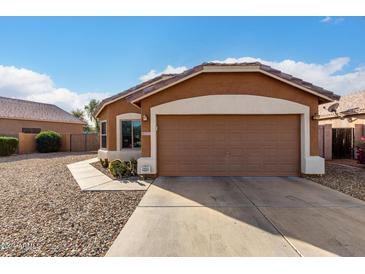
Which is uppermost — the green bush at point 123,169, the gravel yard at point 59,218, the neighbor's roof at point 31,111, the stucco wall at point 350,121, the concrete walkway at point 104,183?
the neighbor's roof at point 31,111

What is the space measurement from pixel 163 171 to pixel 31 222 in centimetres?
495

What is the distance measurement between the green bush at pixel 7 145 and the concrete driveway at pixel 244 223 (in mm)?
18015

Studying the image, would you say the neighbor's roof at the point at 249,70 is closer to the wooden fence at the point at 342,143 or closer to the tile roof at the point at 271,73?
the tile roof at the point at 271,73

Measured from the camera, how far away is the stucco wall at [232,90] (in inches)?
336

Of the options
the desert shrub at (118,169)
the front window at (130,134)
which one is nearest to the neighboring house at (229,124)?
the desert shrub at (118,169)

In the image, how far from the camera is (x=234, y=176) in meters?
8.70

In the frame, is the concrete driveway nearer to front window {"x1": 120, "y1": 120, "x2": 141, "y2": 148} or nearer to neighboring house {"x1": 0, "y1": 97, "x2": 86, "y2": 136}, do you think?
front window {"x1": 120, "y1": 120, "x2": 141, "y2": 148}

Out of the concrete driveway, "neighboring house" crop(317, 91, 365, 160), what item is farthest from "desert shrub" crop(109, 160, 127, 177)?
"neighboring house" crop(317, 91, 365, 160)

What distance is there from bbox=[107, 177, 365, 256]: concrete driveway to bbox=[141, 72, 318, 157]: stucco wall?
2.59m

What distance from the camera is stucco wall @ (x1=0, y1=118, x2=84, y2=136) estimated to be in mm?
22094

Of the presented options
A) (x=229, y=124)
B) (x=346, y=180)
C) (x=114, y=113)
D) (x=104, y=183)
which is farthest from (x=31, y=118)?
(x=346, y=180)

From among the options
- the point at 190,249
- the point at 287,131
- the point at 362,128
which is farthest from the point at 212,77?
the point at 362,128
